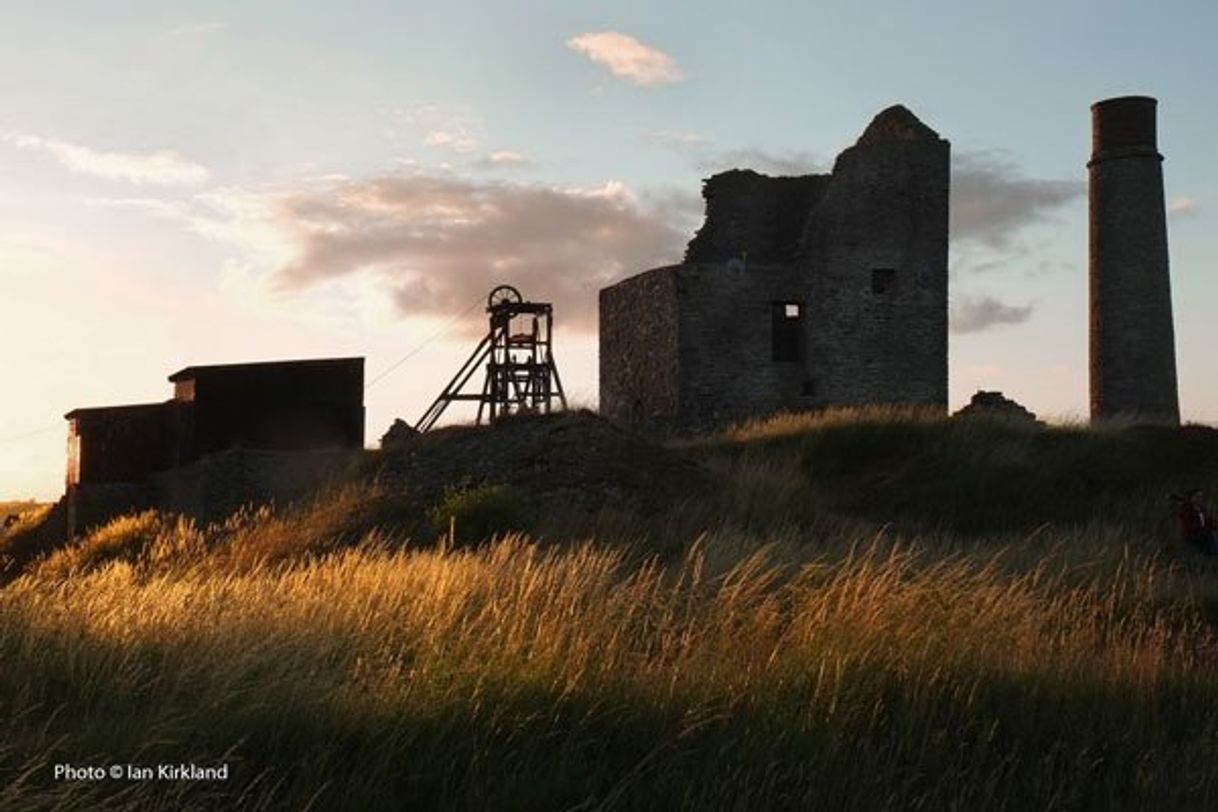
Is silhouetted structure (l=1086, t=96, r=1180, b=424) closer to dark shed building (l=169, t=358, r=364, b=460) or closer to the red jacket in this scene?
the red jacket

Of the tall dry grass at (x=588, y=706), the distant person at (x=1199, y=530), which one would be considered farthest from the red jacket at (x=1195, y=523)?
the tall dry grass at (x=588, y=706)

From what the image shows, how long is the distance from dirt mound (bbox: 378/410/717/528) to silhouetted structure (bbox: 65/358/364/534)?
349 cm

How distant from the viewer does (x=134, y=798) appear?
4.55 metres

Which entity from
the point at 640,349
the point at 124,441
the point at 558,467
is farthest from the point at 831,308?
the point at 124,441

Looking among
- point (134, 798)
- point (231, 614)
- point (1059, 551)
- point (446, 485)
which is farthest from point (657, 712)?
point (446, 485)

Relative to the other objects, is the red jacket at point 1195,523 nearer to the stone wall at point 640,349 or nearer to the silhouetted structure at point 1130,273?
the silhouetted structure at point 1130,273

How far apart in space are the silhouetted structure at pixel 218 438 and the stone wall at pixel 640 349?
8334 millimetres

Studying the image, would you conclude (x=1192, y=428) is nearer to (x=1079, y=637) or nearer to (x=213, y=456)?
(x=1079, y=637)

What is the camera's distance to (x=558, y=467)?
18.0m

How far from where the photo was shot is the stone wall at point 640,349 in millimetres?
30812

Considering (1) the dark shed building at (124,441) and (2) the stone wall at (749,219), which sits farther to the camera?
(2) the stone wall at (749,219)

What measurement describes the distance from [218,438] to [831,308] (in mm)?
14655

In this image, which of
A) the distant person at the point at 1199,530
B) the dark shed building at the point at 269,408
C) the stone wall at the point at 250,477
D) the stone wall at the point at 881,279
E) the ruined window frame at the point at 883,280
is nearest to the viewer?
the distant person at the point at 1199,530

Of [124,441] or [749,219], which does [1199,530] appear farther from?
[124,441]
